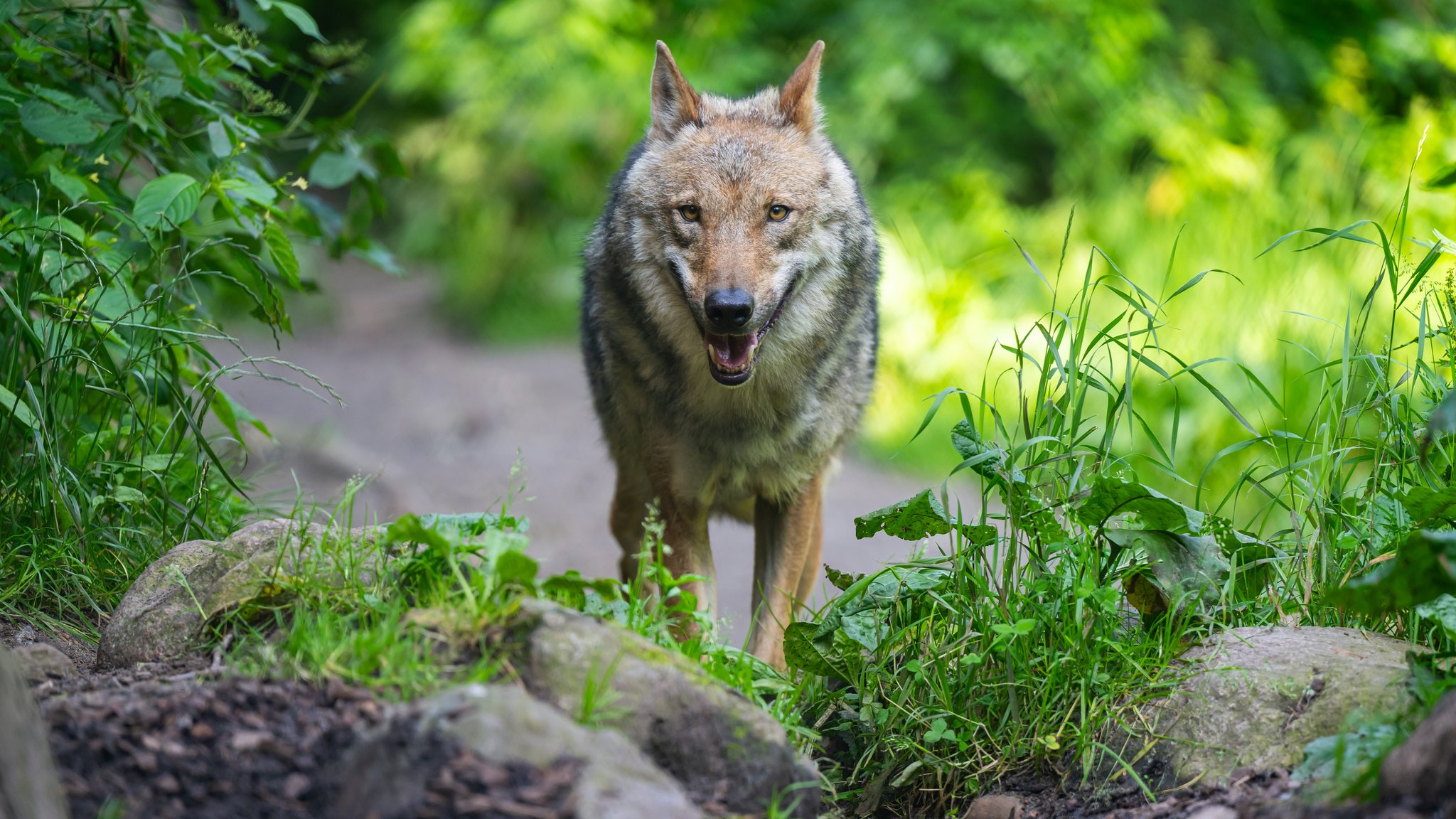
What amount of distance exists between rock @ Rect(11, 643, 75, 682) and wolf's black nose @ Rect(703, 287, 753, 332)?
75.3 inches

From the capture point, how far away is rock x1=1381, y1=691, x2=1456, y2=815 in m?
1.81

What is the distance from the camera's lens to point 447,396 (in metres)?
10.3

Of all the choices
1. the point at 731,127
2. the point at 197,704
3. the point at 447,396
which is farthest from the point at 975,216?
the point at 197,704

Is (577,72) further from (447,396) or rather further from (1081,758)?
(1081,758)

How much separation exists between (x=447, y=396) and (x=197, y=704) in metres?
8.36

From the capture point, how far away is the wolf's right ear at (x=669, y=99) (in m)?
4.07

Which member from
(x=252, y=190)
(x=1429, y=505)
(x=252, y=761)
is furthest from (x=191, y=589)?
(x=1429, y=505)

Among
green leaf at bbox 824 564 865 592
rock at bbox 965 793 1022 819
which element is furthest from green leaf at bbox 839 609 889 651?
rock at bbox 965 793 1022 819

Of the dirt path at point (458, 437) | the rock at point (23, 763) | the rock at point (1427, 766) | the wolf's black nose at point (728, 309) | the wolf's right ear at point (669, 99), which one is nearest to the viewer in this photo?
the rock at point (23, 763)

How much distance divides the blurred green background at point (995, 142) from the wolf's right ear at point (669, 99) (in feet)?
15.7

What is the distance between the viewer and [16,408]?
285cm

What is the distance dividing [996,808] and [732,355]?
1.57 meters

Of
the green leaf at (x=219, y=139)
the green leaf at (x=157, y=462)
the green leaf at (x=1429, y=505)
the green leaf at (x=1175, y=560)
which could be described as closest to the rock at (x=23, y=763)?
the green leaf at (x=157, y=462)

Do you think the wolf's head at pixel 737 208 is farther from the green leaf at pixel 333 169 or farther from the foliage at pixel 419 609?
the foliage at pixel 419 609
